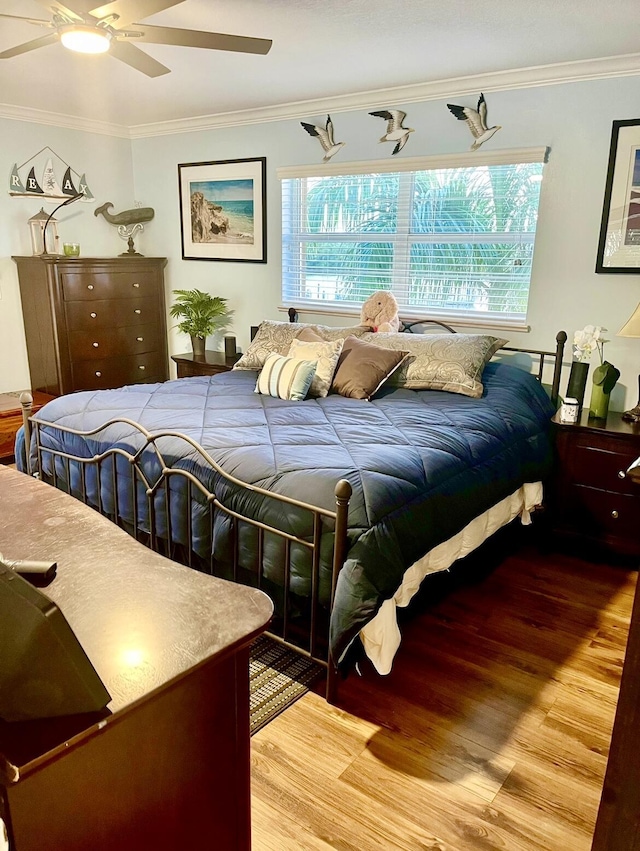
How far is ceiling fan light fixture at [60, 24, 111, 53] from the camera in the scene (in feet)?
7.23

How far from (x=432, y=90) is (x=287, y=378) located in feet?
6.35

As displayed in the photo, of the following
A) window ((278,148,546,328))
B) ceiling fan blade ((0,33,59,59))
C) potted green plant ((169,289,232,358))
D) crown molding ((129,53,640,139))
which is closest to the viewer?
ceiling fan blade ((0,33,59,59))

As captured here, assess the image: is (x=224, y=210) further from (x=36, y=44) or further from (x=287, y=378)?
(x=36, y=44)

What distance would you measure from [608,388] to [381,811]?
2.32 meters

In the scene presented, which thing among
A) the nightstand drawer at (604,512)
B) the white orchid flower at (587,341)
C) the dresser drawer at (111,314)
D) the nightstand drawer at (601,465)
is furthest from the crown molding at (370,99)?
the nightstand drawer at (604,512)

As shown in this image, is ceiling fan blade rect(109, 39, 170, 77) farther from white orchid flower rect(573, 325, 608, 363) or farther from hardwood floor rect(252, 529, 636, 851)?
hardwood floor rect(252, 529, 636, 851)

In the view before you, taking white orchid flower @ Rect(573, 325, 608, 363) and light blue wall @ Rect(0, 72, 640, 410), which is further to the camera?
light blue wall @ Rect(0, 72, 640, 410)

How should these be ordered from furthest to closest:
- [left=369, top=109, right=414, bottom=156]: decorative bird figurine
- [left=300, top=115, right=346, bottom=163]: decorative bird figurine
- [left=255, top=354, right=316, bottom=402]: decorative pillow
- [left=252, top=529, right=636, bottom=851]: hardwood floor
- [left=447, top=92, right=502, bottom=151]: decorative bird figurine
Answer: [left=300, top=115, right=346, bottom=163]: decorative bird figurine
[left=369, top=109, right=414, bottom=156]: decorative bird figurine
[left=447, top=92, right=502, bottom=151]: decorative bird figurine
[left=255, top=354, right=316, bottom=402]: decorative pillow
[left=252, top=529, right=636, bottom=851]: hardwood floor

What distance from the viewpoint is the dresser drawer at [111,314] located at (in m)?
4.57

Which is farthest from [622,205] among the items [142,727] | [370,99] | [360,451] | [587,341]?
[142,727]

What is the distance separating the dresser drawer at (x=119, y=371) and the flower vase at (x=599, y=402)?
11.5 feet

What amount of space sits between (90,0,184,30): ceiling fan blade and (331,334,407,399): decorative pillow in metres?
1.81

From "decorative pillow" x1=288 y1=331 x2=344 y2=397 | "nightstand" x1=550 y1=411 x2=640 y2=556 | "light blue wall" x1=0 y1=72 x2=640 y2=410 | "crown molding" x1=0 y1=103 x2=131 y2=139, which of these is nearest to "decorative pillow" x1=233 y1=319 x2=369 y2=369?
"decorative pillow" x1=288 y1=331 x2=344 y2=397

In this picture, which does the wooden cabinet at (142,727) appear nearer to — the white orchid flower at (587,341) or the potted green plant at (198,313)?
the white orchid flower at (587,341)
